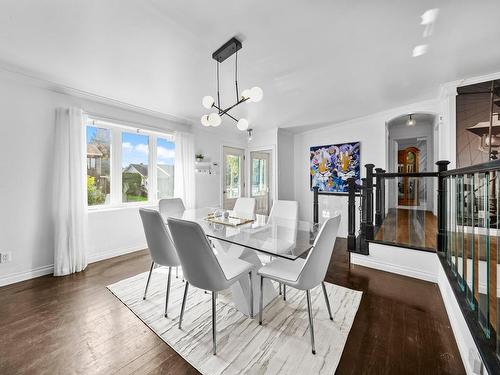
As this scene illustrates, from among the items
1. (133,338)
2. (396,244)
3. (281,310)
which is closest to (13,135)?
(133,338)

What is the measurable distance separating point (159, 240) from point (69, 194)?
183 centimetres

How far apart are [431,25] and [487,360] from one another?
2.41 metres

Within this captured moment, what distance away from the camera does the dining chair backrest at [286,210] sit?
288 cm

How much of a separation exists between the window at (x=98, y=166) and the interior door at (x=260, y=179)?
318 centimetres

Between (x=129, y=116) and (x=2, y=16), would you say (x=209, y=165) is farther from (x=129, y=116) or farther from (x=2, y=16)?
(x=2, y=16)

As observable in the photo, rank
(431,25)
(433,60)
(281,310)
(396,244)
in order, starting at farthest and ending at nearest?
1. (396,244)
2. (433,60)
3. (281,310)
4. (431,25)

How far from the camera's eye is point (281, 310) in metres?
2.06

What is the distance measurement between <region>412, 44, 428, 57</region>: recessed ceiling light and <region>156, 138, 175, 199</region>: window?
153 inches

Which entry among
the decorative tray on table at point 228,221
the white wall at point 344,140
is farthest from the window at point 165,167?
the white wall at point 344,140

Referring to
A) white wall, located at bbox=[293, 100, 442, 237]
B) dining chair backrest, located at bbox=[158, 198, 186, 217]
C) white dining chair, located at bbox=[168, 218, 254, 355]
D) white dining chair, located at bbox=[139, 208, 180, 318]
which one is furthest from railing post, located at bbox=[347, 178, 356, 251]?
dining chair backrest, located at bbox=[158, 198, 186, 217]

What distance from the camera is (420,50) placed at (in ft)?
7.37

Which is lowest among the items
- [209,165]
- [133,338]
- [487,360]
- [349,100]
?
[133,338]

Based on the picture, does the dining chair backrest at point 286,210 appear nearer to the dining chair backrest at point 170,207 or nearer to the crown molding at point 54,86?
the dining chair backrest at point 170,207

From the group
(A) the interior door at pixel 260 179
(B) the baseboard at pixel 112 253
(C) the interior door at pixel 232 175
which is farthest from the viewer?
(A) the interior door at pixel 260 179
